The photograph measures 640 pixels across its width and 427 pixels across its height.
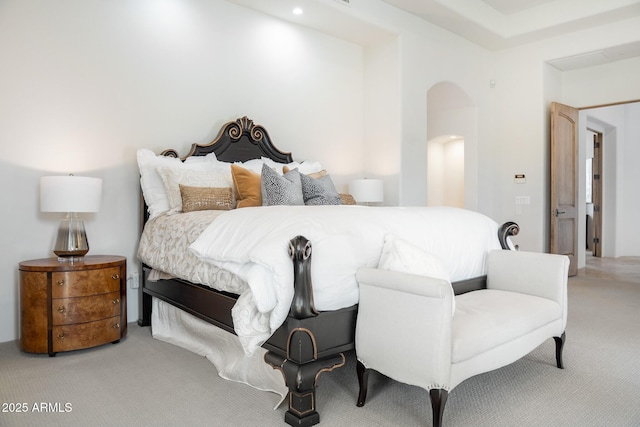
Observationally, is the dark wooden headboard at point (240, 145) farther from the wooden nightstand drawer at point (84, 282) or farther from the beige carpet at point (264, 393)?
the beige carpet at point (264, 393)

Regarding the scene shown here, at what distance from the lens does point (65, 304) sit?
2840 mm

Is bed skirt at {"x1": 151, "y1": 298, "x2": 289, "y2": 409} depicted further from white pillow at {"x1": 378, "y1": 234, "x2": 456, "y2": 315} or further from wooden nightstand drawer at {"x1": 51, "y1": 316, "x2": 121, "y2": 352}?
white pillow at {"x1": 378, "y1": 234, "x2": 456, "y2": 315}

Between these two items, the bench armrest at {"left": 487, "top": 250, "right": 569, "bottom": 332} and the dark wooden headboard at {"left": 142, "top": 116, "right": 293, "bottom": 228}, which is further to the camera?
the dark wooden headboard at {"left": 142, "top": 116, "right": 293, "bottom": 228}

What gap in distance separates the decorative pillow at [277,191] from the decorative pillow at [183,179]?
0.47 m

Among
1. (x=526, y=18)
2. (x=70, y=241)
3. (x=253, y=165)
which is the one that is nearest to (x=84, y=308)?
(x=70, y=241)

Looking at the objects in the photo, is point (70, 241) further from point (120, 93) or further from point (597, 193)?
point (597, 193)

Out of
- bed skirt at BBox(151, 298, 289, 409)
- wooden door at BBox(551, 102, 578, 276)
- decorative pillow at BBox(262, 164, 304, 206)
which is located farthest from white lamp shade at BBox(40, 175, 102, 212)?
wooden door at BBox(551, 102, 578, 276)

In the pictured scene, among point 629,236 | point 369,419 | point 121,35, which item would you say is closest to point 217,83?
point 121,35

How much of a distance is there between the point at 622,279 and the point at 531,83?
8.86 ft

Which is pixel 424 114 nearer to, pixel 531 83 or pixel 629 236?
pixel 531 83

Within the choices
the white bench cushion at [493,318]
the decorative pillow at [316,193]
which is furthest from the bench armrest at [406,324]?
the decorative pillow at [316,193]

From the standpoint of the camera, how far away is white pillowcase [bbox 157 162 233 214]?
3410 mm

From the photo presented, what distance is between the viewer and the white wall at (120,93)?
10.3 ft

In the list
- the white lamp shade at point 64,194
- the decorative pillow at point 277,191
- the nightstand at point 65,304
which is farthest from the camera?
the decorative pillow at point 277,191
